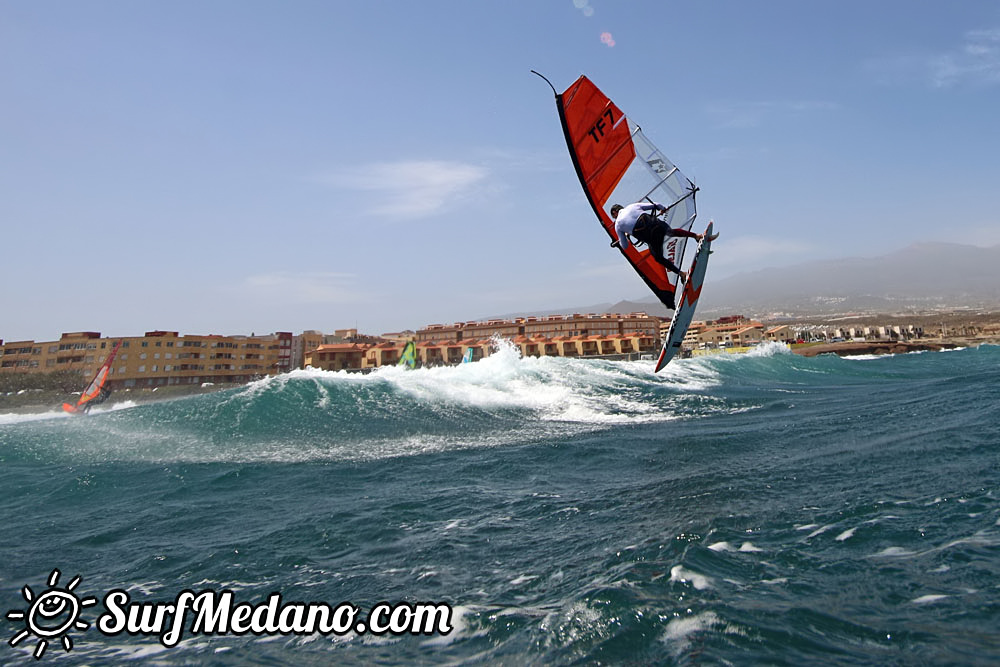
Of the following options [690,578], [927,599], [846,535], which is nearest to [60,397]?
[690,578]

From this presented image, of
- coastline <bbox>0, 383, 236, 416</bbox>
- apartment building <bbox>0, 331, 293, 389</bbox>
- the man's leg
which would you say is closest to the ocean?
the man's leg

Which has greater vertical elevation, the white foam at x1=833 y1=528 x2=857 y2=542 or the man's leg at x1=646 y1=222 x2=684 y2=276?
the man's leg at x1=646 y1=222 x2=684 y2=276

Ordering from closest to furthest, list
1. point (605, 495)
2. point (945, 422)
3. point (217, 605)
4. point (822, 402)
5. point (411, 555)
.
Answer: point (217, 605) < point (411, 555) < point (605, 495) < point (945, 422) < point (822, 402)

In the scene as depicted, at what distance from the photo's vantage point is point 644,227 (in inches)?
344

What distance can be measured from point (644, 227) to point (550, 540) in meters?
5.80

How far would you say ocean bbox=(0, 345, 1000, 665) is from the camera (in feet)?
9.36

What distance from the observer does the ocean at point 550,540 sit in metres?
2.85

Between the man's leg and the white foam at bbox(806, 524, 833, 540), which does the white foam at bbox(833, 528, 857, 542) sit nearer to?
the white foam at bbox(806, 524, 833, 540)

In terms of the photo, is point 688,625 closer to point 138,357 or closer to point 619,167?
point 619,167

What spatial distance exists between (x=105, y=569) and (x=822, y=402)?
13.6 metres

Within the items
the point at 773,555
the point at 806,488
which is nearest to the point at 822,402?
the point at 806,488

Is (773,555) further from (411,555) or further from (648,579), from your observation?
(411,555)

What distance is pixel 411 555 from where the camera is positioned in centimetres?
445

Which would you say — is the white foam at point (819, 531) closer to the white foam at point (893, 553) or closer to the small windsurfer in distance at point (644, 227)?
the white foam at point (893, 553)
